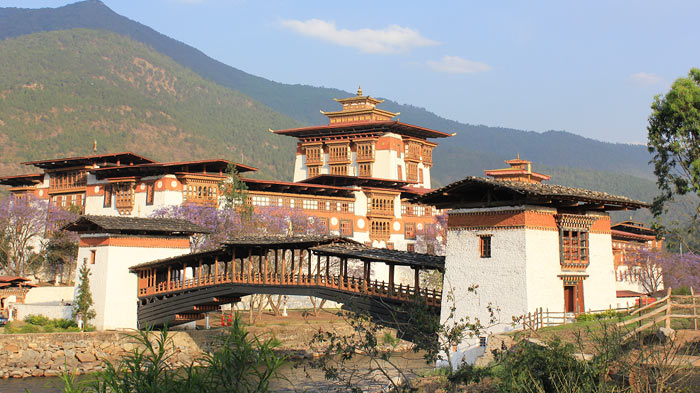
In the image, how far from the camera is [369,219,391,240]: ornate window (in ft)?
246

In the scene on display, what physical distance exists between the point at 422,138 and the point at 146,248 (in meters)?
50.4

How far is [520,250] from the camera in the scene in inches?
1113

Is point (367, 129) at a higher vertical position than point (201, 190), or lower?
higher

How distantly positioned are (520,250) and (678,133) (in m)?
15.3

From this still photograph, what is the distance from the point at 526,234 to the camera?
2816cm

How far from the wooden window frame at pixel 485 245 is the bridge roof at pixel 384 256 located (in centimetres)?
216

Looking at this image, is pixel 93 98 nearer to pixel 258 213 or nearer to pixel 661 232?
pixel 258 213

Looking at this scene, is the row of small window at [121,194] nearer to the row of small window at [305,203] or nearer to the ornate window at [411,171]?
the row of small window at [305,203]

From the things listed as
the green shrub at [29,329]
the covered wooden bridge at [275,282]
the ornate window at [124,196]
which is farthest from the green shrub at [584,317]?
the ornate window at [124,196]

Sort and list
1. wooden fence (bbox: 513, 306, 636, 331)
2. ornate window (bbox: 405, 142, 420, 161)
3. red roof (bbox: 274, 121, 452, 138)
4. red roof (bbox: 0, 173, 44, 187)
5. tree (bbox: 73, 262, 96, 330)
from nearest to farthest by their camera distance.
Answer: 1. wooden fence (bbox: 513, 306, 636, 331)
2. tree (bbox: 73, 262, 96, 330)
3. red roof (bbox: 0, 173, 44, 187)
4. red roof (bbox: 274, 121, 452, 138)
5. ornate window (bbox: 405, 142, 420, 161)

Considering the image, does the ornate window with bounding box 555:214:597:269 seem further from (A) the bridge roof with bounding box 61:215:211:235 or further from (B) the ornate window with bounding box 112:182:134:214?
(B) the ornate window with bounding box 112:182:134:214

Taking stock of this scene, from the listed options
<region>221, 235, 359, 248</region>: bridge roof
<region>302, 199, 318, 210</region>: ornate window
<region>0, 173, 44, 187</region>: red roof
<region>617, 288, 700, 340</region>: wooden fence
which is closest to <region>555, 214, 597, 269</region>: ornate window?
<region>617, 288, 700, 340</region>: wooden fence

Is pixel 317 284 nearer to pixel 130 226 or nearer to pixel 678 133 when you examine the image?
pixel 130 226

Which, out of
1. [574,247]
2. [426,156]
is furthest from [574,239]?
[426,156]
